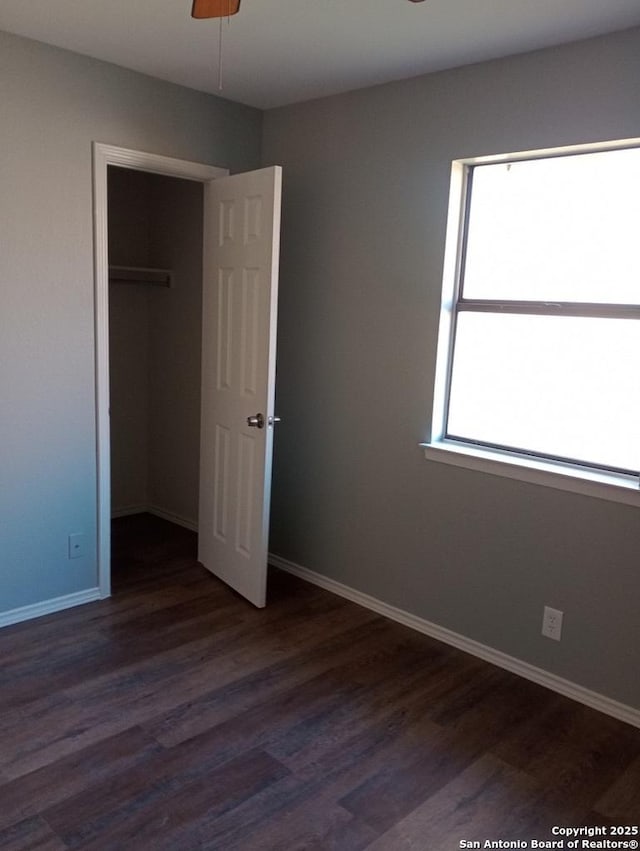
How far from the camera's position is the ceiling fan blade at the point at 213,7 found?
1.59m

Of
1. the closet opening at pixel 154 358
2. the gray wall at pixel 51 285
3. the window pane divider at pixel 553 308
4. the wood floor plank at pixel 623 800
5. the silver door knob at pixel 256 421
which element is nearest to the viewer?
the wood floor plank at pixel 623 800

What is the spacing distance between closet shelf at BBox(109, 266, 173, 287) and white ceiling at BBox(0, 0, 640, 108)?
140 centimetres

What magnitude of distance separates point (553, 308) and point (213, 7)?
5.56ft

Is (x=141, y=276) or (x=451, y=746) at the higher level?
(x=141, y=276)

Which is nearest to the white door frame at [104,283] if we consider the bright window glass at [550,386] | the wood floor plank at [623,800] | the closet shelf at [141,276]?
the closet shelf at [141,276]

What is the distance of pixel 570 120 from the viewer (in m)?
2.54

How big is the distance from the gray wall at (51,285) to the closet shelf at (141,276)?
1.10 metres

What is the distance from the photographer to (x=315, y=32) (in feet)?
8.39

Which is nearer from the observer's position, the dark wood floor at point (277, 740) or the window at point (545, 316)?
the dark wood floor at point (277, 740)

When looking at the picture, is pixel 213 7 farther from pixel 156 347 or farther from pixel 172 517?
pixel 172 517

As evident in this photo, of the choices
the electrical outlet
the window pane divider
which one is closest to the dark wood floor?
the electrical outlet

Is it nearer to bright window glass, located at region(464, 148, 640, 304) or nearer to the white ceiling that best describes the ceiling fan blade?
the white ceiling

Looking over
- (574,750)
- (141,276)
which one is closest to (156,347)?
(141,276)

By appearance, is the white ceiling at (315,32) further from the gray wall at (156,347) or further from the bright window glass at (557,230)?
the gray wall at (156,347)
